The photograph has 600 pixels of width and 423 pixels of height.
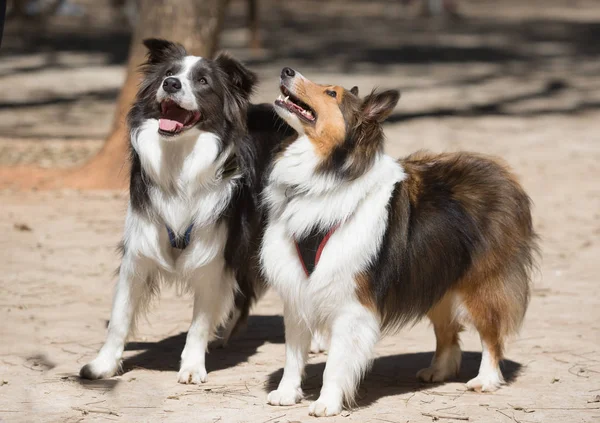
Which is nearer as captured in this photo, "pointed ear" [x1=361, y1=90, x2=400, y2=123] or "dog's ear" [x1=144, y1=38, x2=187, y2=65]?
"pointed ear" [x1=361, y1=90, x2=400, y2=123]

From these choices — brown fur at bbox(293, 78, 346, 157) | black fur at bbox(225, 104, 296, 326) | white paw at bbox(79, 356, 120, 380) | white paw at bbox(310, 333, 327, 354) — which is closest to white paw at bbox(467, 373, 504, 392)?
white paw at bbox(310, 333, 327, 354)

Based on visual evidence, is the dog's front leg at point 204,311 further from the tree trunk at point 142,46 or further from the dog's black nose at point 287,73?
the tree trunk at point 142,46

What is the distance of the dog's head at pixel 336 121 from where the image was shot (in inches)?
191

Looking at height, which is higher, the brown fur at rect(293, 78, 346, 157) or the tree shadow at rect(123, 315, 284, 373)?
the brown fur at rect(293, 78, 346, 157)

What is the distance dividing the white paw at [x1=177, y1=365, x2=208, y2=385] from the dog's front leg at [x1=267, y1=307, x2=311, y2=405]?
0.53 m

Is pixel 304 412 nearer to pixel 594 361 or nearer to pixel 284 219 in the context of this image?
pixel 284 219

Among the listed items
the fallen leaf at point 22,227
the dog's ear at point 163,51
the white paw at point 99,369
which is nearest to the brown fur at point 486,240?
the dog's ear at point 163,51

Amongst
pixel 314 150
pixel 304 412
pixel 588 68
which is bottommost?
pixel 304 412

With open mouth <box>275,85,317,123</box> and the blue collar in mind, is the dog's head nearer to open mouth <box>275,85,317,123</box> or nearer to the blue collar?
open mouth <box>275,85,317,123</box>

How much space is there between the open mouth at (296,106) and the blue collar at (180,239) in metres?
0.95

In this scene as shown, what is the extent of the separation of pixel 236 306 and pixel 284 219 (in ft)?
4.75

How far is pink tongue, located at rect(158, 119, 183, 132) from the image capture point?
5191mm

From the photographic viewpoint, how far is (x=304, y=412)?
16.2ft

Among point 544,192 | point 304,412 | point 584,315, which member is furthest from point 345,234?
point 544,192
